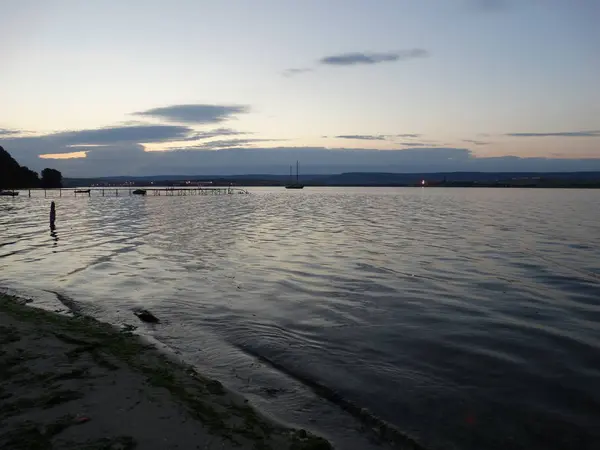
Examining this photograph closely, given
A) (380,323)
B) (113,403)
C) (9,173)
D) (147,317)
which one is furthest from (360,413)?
(9,173)

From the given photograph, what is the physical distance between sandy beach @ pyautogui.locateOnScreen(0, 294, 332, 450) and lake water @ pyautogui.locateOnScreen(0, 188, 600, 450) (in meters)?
0.91

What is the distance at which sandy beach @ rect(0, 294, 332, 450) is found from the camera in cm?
672

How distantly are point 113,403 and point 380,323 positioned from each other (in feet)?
29.9

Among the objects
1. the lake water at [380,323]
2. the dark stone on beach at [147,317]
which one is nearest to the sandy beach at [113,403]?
the lake water at [380,323]

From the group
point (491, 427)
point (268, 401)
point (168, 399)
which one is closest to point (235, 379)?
point (268, 401)

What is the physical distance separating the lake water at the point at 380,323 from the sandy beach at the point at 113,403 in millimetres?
913

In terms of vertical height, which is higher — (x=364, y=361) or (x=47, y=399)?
Answer: (x=47, y=399)

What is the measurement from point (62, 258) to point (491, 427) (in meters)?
25.6

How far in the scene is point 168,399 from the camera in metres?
8.26

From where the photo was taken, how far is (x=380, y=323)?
14.9m

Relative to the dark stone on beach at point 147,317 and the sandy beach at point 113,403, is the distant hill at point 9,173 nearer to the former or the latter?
the dark stone on beach at point 147,317

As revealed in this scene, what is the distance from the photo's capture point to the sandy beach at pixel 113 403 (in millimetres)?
6719

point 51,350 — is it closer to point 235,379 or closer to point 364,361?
point 235,379

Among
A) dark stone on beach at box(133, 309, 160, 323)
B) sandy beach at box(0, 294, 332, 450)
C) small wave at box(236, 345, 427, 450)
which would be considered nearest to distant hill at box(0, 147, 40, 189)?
dark stone on beach at box(133, 309, 160, 323)
